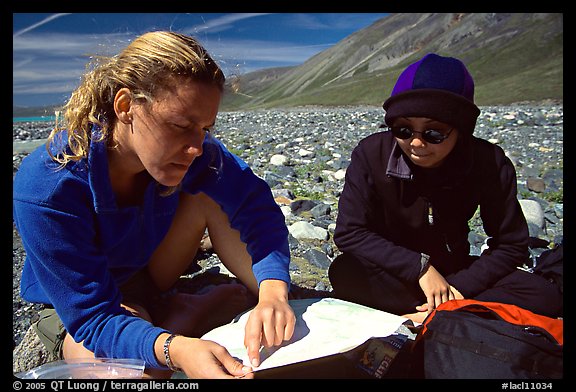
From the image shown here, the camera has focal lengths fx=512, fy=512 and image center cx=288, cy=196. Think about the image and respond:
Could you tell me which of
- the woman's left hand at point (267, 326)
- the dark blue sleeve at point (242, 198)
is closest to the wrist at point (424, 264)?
the dark blue sleeve at point (242, 198)

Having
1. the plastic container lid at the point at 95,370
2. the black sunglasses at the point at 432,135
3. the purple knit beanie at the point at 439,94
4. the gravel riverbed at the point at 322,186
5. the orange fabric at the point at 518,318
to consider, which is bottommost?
the gravel riverbed at the point at 322,186

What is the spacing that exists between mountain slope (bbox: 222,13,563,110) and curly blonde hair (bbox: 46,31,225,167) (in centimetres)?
2118

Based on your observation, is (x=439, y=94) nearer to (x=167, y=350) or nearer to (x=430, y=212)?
(x=430, y=212)

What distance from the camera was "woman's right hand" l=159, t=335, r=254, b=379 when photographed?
1.63m

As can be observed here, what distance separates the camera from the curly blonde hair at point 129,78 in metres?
1.77

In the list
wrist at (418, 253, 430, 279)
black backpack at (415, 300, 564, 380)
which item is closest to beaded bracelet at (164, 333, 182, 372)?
black backpack at (415, 300, 564, 380)

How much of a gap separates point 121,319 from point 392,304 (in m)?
1.34

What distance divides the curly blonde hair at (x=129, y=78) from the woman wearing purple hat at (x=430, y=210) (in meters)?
0.99

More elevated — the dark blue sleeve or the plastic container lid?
the dark blue sleeve

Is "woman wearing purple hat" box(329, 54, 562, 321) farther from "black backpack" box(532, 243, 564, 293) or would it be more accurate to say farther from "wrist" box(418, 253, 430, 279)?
"black backpack" box(532, 243, 564, 293)

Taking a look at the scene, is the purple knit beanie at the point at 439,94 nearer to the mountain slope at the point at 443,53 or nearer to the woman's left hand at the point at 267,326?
the woman's left hand at the point at 267,326

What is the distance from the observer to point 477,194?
8.25 ft

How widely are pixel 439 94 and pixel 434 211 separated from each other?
61 cm
